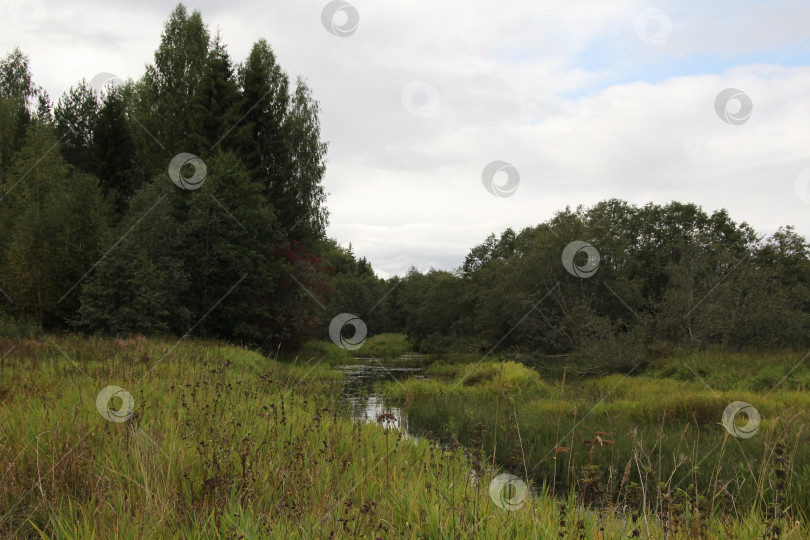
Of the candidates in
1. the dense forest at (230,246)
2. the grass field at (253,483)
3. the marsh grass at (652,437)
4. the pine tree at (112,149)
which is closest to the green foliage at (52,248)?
the dense forest at (230,246)

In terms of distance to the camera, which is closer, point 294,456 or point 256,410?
point 294,456

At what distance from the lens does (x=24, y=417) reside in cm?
494

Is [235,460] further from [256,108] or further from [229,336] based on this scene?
[256,108]

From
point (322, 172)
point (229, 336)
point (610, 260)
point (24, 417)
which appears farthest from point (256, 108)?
point (24, 417)

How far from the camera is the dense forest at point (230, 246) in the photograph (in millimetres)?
21234

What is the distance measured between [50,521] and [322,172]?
29.6 meters

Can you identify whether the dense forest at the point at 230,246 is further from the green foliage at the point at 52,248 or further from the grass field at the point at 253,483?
the grass field at the point at 253,483

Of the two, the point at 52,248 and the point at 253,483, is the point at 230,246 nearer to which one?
the point at 52,248

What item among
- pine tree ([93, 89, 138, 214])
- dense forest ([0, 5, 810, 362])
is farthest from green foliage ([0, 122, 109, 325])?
pine tree ([93, 89, 138, 214])

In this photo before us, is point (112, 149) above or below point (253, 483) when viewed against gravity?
above

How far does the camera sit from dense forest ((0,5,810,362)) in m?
21.2

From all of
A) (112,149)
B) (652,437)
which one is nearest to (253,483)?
(652,437)

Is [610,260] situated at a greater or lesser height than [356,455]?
greater

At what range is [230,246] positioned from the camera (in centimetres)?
2469
